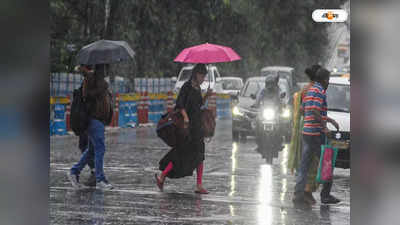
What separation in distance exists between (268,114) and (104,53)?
243 inches

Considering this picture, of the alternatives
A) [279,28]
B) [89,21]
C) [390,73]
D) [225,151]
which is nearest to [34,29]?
[390,73]

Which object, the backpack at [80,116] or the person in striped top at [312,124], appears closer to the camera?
the person in striped top at [312,124]

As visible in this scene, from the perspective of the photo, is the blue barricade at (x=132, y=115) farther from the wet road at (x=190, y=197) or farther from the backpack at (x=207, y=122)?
the backpack at (x=207, y=122)

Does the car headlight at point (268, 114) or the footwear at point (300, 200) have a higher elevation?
the car headlight at point (268, 114)

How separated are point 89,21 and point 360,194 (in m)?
29.6

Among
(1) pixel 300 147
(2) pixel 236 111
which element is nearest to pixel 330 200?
(1) pixel 300 147

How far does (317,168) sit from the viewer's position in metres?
11.2

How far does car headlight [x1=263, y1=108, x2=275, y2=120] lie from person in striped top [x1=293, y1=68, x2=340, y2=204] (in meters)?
6.97

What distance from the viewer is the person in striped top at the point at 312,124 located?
1086cm

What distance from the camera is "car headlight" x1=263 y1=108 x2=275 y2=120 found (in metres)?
18.2

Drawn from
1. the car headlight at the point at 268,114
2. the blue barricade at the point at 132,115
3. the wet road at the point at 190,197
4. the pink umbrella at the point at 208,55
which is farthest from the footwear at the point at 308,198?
the blue barricade at the point at 132,115

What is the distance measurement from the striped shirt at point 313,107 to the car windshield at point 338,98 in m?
5.72

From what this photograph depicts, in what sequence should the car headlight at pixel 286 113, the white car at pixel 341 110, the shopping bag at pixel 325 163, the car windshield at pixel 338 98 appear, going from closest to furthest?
the shopping bag at pixel 325 163 < the white car at pixel 341 110 < the car windshield at pixel 338 98 < the car headlight at pixel 286 113

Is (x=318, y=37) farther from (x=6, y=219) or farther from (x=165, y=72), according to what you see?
(x=6, y=219)
